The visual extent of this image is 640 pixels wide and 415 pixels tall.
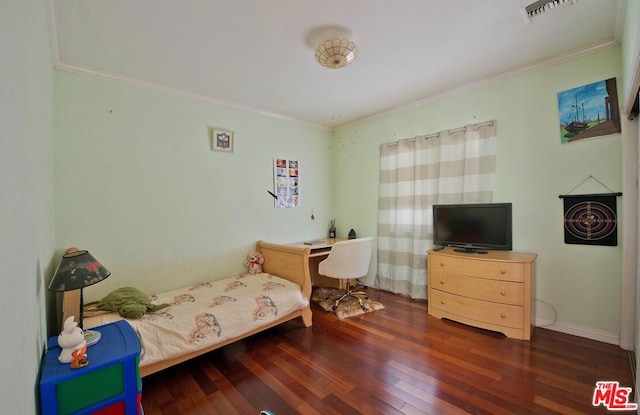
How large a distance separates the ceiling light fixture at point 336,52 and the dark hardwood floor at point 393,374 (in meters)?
2.37

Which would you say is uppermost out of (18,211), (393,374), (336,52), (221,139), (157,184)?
(336,52)

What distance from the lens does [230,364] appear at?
86.3 inches

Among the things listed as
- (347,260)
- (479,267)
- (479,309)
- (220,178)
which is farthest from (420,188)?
(220,178)

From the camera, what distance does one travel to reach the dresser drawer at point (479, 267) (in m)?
2.40

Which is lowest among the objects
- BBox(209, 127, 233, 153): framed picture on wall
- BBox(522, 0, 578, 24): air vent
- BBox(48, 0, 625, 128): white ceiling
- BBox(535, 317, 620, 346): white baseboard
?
BBox(535, 317, 620, 346): white baseboard

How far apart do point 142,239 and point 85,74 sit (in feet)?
5.07

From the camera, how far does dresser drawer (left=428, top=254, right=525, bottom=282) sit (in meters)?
2.40

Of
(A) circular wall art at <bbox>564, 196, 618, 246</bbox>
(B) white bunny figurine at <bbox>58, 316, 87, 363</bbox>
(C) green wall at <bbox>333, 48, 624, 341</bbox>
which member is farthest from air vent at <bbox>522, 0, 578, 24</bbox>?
(B) white bunny figurine at <bbox>58, 316, 87, 363</bbox>

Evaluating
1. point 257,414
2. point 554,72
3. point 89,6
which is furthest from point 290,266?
point 554,72

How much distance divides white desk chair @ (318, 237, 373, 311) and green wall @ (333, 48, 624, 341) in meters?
1.52

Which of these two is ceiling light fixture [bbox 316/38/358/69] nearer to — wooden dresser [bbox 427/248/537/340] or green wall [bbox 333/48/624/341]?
green wall [bbox 333/48/624/341]

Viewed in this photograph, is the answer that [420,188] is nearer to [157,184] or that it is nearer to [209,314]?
[209,314]

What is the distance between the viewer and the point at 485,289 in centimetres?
256

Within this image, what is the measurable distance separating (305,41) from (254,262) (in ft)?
7.91
